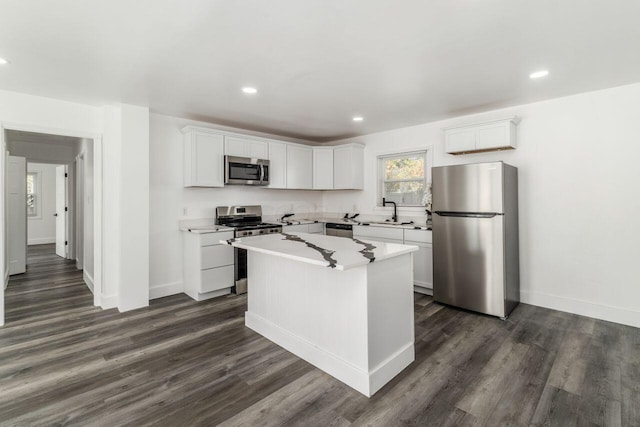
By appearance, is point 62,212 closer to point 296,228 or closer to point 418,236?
point 296,228

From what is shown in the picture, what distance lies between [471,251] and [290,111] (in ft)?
8.83

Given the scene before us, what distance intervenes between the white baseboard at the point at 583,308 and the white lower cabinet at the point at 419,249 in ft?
3.53

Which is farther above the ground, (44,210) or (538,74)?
(538,74)

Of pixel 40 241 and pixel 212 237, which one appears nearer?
pixel 212 237

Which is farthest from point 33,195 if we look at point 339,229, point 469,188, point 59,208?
point 469,188

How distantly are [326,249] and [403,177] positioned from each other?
10.0 ft

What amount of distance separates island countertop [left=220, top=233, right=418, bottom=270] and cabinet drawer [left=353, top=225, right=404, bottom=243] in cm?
170

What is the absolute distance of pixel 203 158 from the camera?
13.9 feet

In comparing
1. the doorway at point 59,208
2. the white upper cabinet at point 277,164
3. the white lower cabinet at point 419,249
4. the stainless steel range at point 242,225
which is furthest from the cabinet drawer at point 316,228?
the doorway at point 59,208

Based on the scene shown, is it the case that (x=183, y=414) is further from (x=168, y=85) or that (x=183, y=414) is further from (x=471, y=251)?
(x=471, y=251)

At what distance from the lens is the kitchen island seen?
2.13 metres

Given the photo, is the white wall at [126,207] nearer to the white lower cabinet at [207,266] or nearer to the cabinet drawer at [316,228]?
the white lower cabinet at [207,266]

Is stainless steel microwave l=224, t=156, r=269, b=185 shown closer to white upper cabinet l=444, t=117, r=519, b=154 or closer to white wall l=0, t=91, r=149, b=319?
white wall l=0, t=91, r=149, b=319

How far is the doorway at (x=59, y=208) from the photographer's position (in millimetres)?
3945
